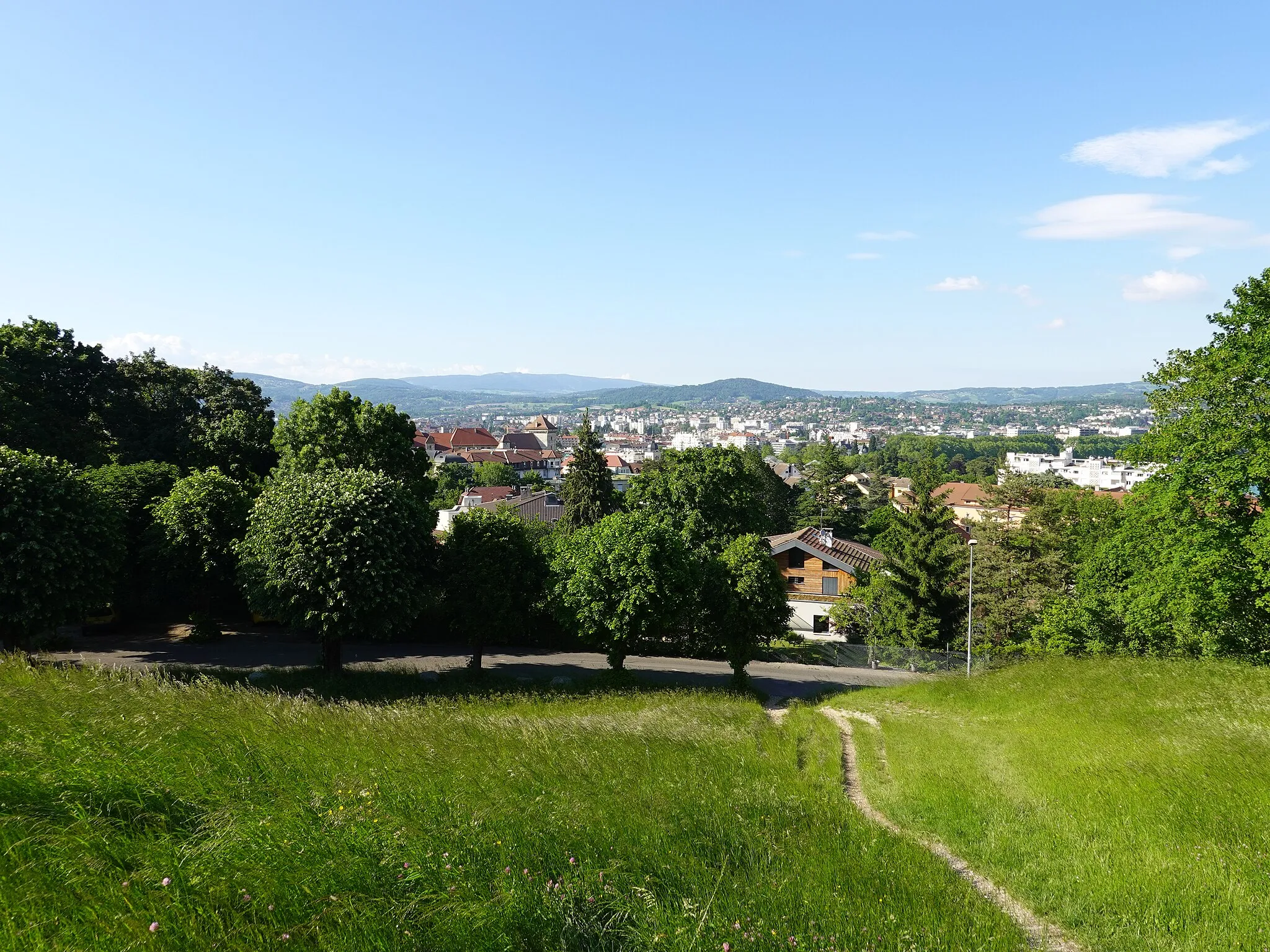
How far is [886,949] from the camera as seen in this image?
5.13m

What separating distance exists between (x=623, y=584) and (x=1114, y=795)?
51.1 feet

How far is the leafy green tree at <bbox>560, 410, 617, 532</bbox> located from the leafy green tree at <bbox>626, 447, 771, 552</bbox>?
12.5 meters

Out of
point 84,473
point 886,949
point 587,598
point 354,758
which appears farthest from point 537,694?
point 84,473

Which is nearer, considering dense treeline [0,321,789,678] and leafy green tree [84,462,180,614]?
dense treeline [0,321,789,678]

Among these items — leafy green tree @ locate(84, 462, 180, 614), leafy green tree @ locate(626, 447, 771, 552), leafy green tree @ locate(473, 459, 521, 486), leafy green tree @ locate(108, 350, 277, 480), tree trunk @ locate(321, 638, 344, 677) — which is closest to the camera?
tree trunk @ locate(321, 638, 344, 677)

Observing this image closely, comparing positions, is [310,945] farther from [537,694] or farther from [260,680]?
[260,680]

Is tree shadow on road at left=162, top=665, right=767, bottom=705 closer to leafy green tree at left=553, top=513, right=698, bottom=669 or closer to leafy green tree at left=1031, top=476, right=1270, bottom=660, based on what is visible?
leafy green tree at left=553, top=513, right=698, bottom=669

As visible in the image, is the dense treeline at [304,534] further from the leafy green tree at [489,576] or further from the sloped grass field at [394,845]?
the sloped grass field at [394,845]

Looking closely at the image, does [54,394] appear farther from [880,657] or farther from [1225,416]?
[1225,416]

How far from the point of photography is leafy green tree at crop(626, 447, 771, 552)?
3931cm

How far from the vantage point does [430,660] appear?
28.1 metres

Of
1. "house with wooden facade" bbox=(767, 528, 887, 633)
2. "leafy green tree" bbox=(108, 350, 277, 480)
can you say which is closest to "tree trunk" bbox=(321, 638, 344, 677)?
"leafy green tree" bbox=(108, 350, 277, 480)

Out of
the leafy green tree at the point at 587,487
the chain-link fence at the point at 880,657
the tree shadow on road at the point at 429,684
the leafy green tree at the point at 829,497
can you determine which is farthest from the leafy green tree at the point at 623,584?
the leafy green tree at the point at 829,497

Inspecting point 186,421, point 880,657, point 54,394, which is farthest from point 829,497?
point 54,394
